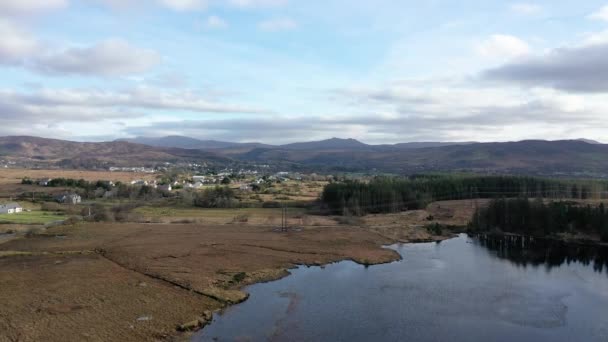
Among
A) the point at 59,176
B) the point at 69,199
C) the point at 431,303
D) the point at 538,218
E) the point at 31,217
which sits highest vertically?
the point at 59,176

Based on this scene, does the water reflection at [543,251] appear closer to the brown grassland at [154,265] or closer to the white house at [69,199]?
the brown grassland at [154,265]

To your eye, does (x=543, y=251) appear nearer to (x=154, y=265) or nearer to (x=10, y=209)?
(x=154, y=265)

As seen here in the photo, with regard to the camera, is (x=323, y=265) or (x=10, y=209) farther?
(x=10, y=209)

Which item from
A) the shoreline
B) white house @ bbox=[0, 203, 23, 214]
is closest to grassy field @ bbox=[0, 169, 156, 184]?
white house @ bbox=[0, 203, 23, 214]

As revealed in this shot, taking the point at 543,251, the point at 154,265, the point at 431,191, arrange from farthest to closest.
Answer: the point at 431,191, the point at 543,251, the point at 154,265

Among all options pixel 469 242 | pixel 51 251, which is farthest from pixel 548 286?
pixel 51 251

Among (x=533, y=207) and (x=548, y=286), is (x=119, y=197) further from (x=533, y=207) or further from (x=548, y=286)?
(x=548, y=286)

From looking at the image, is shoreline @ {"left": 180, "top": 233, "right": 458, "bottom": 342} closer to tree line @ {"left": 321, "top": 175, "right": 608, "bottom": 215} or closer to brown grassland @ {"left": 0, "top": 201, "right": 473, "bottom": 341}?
brown grassland @ {"left": 0, "top": 201, "right": 473, "bottom": 341}

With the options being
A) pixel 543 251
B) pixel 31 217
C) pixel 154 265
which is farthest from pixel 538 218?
pixel 31 217

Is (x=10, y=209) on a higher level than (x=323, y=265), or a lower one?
higher
